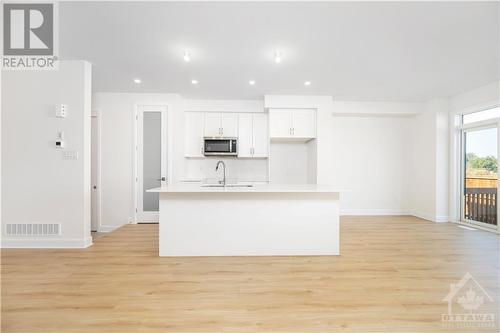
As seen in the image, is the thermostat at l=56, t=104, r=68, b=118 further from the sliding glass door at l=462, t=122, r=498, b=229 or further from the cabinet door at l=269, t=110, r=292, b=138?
the sliding glass door at l=462, t=122, r=498, b=229

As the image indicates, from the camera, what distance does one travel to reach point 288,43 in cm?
304

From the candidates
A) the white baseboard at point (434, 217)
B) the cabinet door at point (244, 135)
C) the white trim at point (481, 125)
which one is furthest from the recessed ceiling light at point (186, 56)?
the white baseboard at point (434, 217)

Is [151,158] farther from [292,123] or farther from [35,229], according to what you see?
[292,123]

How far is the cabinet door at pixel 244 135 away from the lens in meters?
5.51

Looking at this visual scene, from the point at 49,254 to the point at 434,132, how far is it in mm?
7197

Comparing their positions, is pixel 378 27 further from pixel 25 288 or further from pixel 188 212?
pixel 25 288

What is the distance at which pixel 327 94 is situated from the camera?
516 cm

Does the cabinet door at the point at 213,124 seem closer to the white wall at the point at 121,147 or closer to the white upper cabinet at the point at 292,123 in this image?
the white wall at the point at 121,147

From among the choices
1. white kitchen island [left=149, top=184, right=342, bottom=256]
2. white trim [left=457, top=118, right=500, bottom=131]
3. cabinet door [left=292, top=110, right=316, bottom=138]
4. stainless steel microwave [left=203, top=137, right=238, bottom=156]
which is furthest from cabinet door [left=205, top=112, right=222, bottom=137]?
white trim [left=457, top=118, right=500, bottom=131]

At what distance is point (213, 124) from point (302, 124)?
6.22 ft

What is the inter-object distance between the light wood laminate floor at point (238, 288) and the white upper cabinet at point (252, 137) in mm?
2600

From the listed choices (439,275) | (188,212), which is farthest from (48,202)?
(439,275)

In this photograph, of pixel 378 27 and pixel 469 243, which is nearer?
pixel 378 27

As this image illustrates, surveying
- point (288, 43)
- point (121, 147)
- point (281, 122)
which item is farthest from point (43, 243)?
point (281, 122)
